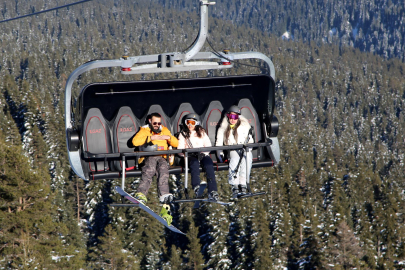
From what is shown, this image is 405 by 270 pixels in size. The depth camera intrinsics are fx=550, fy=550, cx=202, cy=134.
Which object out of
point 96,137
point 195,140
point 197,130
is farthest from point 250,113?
point 96,137

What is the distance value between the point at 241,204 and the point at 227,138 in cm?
3817

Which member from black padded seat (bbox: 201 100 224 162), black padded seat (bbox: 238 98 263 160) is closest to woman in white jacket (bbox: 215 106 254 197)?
black padded seat (bbox: 238 98 263 160)

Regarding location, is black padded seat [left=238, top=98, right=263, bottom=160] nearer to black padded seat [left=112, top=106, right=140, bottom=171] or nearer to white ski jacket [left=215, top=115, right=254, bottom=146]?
white ski jacket [left=215, top=115, right=254, bottom=146]

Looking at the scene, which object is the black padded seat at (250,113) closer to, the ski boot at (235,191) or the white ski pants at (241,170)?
the white ski pants at (241,170)

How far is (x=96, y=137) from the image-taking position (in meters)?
11.0

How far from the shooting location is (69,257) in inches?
1058

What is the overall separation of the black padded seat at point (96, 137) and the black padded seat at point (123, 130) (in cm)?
16

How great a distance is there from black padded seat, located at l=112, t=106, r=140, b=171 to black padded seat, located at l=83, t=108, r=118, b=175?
0.51 feet

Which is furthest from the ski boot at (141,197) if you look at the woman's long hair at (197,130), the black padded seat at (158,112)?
the black padded seat at (158,112)

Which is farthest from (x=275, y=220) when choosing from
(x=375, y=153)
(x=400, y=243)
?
(x=375, y=153)

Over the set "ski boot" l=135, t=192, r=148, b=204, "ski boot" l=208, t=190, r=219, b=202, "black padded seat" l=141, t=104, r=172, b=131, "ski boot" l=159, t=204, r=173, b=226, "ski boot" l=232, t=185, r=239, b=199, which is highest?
"black padded seat" l=141, t=104, r=172, b=131

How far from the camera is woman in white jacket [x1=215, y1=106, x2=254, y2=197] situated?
33.9 feet

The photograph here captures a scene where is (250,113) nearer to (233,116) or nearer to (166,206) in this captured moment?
(233,116)

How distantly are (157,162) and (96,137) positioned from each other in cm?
155
